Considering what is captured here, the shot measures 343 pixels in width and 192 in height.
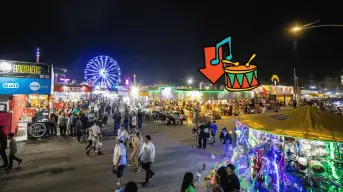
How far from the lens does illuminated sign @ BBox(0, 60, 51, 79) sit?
1224cm

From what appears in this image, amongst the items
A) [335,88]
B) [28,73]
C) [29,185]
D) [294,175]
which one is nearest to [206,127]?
[294,175]

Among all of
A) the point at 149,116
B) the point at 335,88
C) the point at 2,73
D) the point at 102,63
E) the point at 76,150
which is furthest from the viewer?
the point at 335,88

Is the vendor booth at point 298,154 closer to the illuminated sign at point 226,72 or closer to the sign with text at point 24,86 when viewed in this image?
the illuminated sign at point 226,72

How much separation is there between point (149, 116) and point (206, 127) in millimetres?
12175

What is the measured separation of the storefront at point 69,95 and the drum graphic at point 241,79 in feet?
59.5

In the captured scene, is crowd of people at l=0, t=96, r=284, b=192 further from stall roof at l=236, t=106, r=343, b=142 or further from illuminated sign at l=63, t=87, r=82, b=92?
illuminated sign at l=63, t=87, r=82, b=92

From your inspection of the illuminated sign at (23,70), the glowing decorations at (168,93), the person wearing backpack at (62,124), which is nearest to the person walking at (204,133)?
the person wearing backpack at (62,124)

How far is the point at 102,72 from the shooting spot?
36688 mm

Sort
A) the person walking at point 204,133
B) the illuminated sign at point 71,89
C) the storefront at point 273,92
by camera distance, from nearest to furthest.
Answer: the person walking at point 204,133 → the illuminated sign at point 71,89 → the storefront at point 273,92

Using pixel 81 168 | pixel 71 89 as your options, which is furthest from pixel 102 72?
pixel 81 168

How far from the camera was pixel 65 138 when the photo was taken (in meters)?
13.4

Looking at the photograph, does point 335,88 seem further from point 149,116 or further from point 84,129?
point 84,129

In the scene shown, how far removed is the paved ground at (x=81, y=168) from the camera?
644cm

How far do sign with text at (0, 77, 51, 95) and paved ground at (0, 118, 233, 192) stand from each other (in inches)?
123
